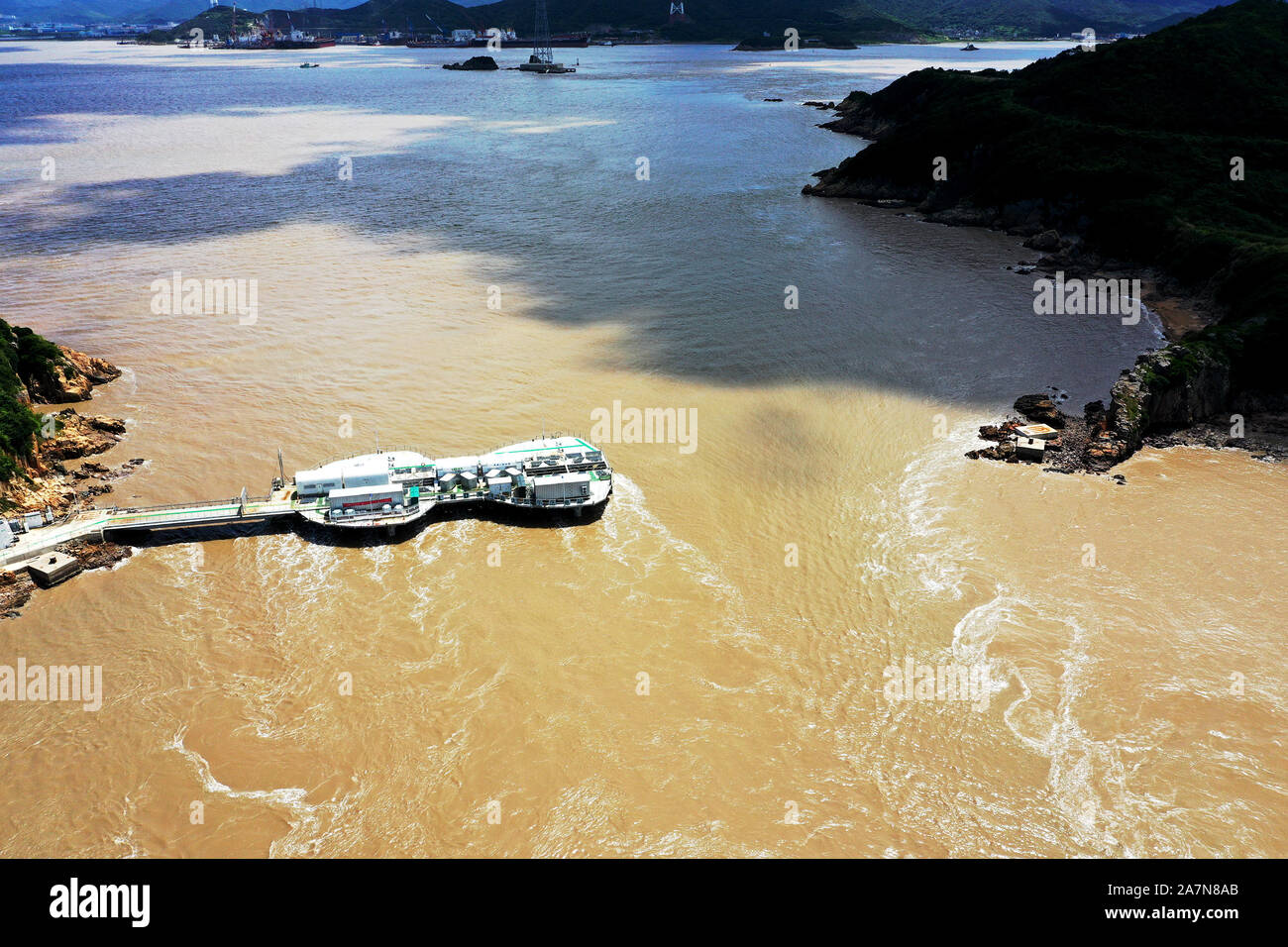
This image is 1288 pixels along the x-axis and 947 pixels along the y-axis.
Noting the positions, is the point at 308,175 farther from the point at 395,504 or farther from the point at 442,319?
the point at 395,504

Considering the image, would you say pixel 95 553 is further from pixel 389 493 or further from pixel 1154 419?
pixel 1154 419

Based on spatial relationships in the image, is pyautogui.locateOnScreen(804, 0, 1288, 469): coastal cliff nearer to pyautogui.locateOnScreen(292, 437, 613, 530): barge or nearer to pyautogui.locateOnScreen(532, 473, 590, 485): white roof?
pyautogui.locateOnScreen(532, 473, 590, 485): white roof

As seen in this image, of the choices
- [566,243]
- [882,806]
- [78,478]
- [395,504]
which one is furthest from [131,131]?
[882,806]

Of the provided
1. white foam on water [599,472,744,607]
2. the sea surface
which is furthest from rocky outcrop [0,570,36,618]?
white foam on water [599,472,744,607]

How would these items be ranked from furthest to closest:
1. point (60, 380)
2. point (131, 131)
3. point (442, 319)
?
point (131, 131)
point (442, 319)
point (60, 380)

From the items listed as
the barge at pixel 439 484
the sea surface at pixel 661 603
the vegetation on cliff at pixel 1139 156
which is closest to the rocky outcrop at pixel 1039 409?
the sea surface at pixel 661 603
